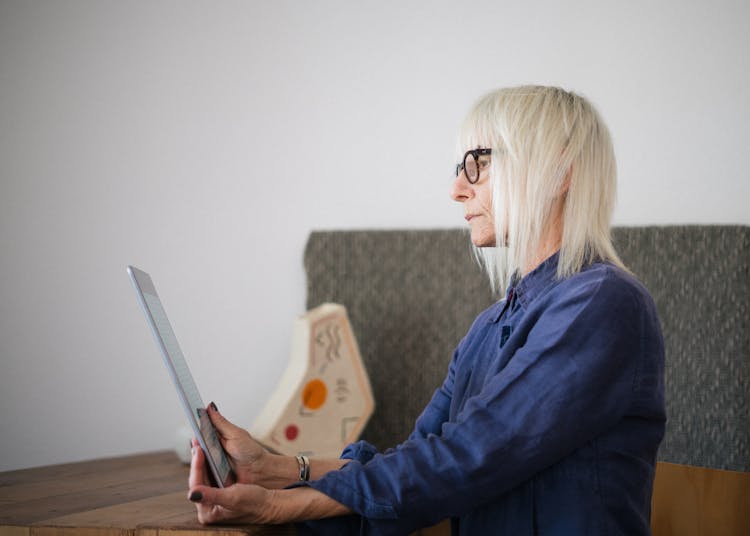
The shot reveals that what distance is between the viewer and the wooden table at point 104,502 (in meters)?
0.97

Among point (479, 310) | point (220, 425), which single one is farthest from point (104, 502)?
point (479, 310)

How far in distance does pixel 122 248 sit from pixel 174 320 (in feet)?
0.70

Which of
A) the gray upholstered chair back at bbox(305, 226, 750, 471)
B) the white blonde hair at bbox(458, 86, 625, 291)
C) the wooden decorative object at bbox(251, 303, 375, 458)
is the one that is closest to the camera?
the white blonde hair at bbox(458, 86, 625, 291)

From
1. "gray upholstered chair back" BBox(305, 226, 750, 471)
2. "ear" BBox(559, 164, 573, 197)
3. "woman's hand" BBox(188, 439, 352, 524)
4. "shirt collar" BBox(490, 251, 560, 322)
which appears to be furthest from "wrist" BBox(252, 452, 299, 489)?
"gray upholstered chair back" BBox(305, 226, 750, 471)

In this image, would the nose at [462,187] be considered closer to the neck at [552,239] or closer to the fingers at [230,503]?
the neck at [552,239]

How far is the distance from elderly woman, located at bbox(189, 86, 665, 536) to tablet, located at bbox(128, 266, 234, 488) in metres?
0.02

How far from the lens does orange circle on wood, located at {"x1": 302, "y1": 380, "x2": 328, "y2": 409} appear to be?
171 cm

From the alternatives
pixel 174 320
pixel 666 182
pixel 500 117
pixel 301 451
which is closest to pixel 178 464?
pixel 301 451

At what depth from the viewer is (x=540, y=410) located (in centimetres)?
92

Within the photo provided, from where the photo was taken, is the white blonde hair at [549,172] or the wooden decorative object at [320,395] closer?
the white blonde hair at [549,172]

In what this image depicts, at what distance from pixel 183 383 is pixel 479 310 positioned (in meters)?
0.96

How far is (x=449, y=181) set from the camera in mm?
1917

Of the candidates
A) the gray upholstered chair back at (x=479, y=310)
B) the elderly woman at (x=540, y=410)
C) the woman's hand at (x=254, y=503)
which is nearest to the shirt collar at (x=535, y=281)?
the elderly woman at (x=540, y=410)

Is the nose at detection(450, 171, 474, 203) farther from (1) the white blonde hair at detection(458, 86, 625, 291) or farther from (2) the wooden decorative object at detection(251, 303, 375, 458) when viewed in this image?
(2) the wooden decorative object at detection(251, 303, 375, 458)
